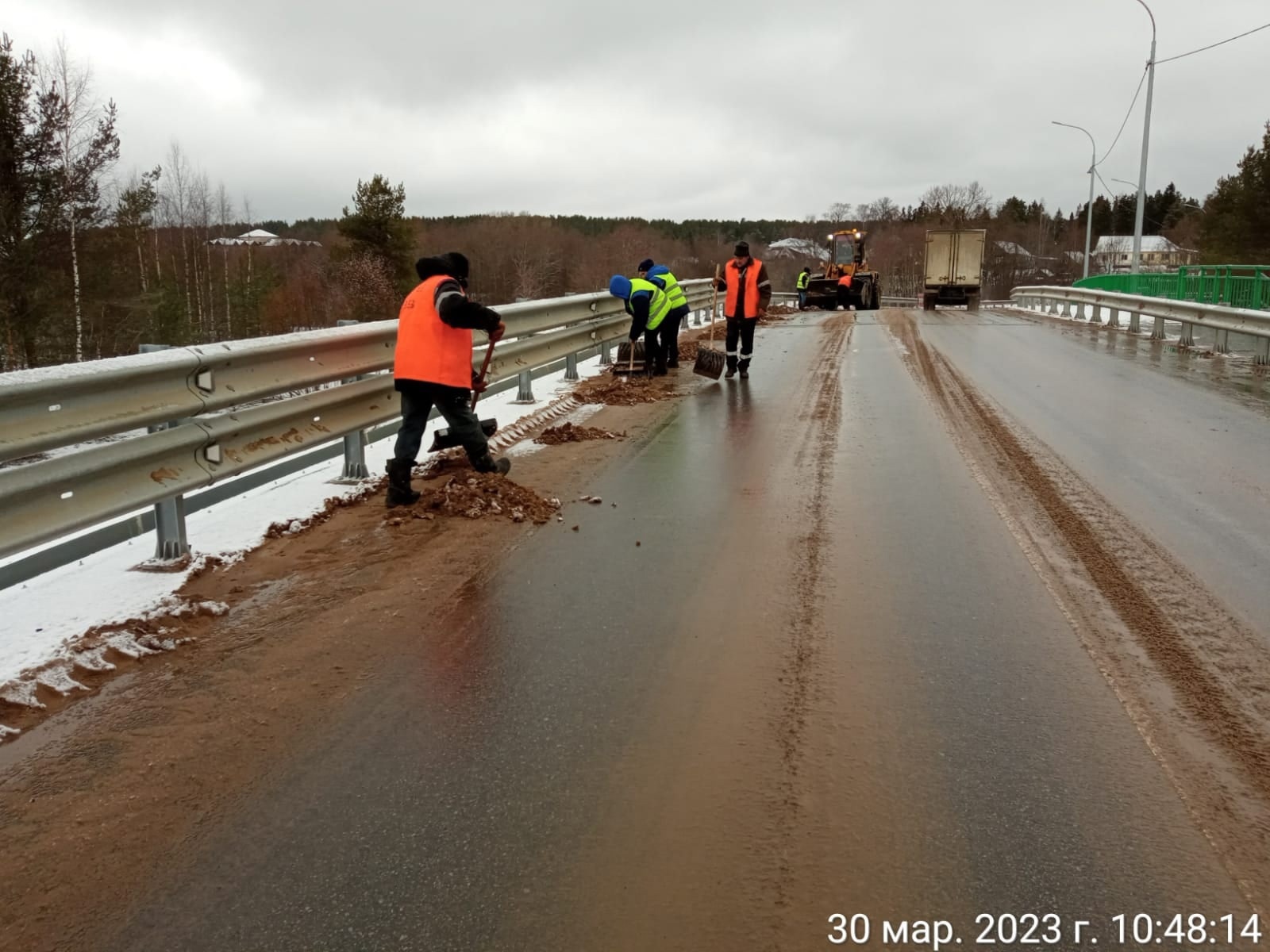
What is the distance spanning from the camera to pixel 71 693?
3.49 metres

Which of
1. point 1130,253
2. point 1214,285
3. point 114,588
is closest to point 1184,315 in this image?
point 1214,285

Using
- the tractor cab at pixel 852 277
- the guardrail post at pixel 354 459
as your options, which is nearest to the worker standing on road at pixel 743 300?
the guardrail post at pixel 354 459

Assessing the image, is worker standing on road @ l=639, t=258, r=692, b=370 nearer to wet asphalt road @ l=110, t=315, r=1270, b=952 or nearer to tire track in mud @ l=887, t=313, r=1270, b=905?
tire track in mud @ l=887, t=313, r=1270, b=905

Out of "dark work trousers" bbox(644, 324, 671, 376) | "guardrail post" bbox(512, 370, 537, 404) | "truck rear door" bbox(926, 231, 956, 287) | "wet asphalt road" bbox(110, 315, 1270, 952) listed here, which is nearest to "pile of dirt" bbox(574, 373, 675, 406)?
"dark work trousers" bbox(644, 324, 671, 376)

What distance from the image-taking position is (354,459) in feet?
21.9

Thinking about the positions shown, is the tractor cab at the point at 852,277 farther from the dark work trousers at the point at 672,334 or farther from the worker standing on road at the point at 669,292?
the worker standing on road at the point at 669,292

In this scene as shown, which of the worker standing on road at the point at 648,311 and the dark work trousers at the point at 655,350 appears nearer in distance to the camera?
the worker standing on road at the point at 648,311

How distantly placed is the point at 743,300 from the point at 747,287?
165mm

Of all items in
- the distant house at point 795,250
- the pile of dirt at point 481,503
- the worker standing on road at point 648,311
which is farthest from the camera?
the distant house at point 795,250

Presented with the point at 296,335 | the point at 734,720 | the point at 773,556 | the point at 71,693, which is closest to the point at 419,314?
the point at 296,335

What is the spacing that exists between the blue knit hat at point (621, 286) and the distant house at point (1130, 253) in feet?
305

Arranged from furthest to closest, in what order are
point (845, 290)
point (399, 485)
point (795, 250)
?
point (795, 250), point (845, 290), point (399, 485)

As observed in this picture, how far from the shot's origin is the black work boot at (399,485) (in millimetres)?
5840

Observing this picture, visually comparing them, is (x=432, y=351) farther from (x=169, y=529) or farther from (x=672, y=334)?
(x=672, y=334)
